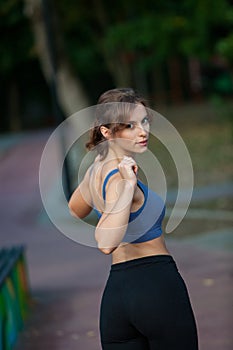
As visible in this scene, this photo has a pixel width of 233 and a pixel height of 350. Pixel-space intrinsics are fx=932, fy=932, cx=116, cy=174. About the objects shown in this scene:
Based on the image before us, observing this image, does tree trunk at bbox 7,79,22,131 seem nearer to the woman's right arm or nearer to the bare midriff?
the bare midriff

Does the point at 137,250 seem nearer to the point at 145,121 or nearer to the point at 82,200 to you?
the point at 82,200

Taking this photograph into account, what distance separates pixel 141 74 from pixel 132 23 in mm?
21799

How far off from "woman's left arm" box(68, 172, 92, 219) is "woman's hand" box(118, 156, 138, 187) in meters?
A: 0.30

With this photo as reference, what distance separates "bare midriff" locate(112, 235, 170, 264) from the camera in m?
3.58

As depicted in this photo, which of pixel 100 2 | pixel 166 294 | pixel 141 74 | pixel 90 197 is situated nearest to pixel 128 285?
pixel 166 294

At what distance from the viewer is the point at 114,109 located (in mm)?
3539

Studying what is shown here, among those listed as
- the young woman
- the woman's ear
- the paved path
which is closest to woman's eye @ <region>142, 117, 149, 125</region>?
the young woman

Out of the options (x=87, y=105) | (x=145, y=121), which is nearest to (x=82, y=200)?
(x=145, y=121)

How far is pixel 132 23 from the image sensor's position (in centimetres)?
2711

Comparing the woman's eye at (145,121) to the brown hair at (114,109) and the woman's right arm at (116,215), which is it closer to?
the brown hair at (114,109)

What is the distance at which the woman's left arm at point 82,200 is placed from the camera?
3.70m

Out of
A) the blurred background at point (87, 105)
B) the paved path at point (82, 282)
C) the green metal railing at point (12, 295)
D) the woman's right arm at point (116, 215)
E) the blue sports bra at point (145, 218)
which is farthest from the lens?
the blurred background at point (87, 105)

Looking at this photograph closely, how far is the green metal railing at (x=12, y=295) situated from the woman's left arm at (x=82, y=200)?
292cm

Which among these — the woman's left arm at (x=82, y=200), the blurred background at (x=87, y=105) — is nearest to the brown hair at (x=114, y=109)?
the woman's left arm at (x=82, y=200)
